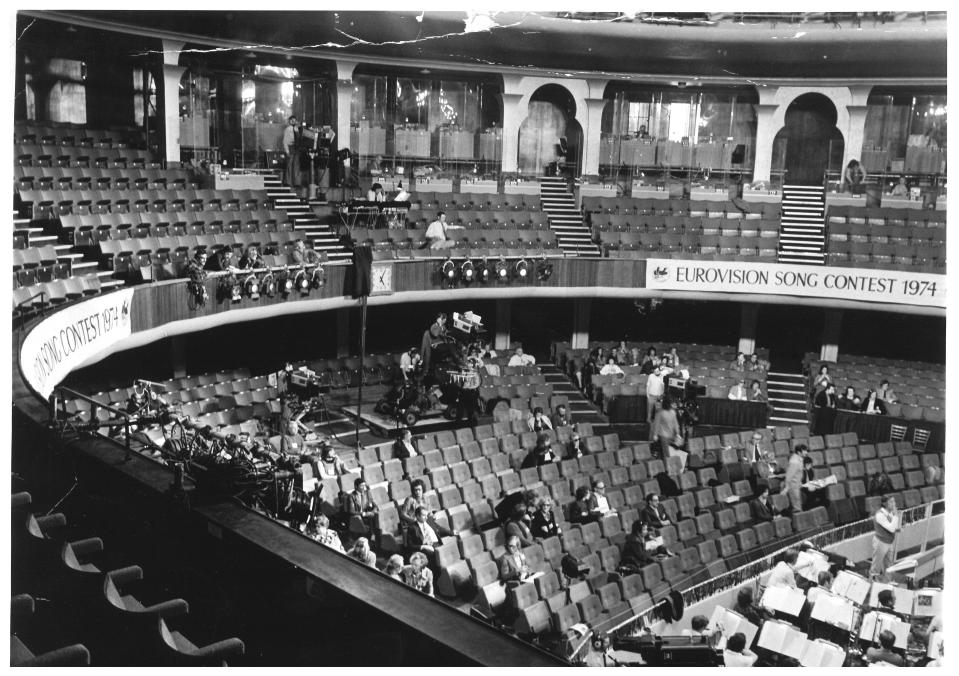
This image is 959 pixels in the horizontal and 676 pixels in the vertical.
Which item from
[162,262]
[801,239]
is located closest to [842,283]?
[801,239]

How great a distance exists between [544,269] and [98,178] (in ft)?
29.7

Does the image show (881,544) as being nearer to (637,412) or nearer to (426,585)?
(426,585)

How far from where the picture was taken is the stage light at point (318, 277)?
16.8 meters

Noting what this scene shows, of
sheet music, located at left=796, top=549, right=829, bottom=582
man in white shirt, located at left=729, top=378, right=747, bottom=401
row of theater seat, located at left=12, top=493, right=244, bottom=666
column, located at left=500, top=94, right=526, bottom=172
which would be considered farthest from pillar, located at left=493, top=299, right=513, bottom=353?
row of theater seat, located at left=12, top=493, right=244, bottom=666

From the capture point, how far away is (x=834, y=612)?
9.91 meters

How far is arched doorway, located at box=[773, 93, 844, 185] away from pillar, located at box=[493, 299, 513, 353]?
873cm

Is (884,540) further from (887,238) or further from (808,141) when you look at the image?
(808,141)

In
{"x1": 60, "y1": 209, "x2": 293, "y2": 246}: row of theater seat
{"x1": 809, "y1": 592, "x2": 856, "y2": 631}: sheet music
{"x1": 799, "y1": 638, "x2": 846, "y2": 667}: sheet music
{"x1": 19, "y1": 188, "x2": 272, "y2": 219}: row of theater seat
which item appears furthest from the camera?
{"x1": 19, "y1": 188, "x2": 272, "y2": 219}: row of theater seat

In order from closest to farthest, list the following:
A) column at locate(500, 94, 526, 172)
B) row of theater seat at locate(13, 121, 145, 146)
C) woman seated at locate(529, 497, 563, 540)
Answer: woman seated at locate(529, 497, 563, 540)
row of theater seat at locate(13, 121, 145, 146)
column at locate(500, 94, 526, 172)

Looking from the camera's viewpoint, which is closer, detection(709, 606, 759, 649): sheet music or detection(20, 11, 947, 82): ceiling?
detection(709, 606, 759, 649): sheet music

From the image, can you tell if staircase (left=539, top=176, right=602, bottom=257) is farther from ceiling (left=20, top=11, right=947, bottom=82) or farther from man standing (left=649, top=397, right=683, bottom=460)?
man standing (left=649, top=397, right=683, bottom=460)

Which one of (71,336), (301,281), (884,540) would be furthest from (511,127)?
(71,336)

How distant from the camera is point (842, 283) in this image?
2080 centimetres

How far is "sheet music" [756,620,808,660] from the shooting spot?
9.20 metres
